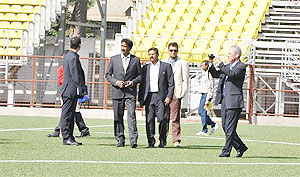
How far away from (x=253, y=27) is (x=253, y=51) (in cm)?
299

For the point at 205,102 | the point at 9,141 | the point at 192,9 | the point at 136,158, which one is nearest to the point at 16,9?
the point at 192,9

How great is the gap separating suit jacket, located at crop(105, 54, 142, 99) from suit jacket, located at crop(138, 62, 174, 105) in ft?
0.49

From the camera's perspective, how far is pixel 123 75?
15.8 metres

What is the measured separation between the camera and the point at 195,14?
35094 mm

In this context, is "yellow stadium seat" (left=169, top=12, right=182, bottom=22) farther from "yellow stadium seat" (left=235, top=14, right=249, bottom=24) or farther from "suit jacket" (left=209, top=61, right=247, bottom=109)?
"suit jacket" (left=209, top=61, right=247, bottom=109)

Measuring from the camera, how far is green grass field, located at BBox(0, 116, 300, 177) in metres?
11.0

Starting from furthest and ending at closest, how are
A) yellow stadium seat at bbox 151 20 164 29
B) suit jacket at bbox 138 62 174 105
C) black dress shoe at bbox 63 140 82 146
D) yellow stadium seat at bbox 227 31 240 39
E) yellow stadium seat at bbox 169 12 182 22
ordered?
yellow stadium seat at bbox 169 12 182 22, yellow stadium seat at bbox 151 20 164 29, yellow stadium seat at bbox 227 31 240 39, suit jacket at bbox 138 62 174 105, black dress shoe at bbox 63 140 82 146

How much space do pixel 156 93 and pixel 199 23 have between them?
61.4 feet

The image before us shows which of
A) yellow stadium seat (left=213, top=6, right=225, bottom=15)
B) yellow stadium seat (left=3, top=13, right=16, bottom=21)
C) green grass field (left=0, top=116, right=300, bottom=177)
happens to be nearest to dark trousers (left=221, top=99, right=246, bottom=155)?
green grass field (left=0, top=116, right=300, bottom=177)

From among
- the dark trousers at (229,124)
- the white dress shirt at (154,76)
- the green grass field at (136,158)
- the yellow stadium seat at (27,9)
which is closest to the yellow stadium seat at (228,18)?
the yellow stadium seat at (27,9)

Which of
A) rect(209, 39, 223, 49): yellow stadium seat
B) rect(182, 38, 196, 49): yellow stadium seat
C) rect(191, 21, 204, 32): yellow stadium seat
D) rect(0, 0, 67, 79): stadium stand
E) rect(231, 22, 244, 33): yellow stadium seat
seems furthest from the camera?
rect(191, 21, 204, 32): yellow stadium seat

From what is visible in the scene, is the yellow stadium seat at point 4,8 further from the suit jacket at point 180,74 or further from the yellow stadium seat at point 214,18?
the suit jacket at point 180,74

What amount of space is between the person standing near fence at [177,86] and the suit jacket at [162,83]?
629 mm

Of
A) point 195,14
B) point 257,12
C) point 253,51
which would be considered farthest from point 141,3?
point 253,51
